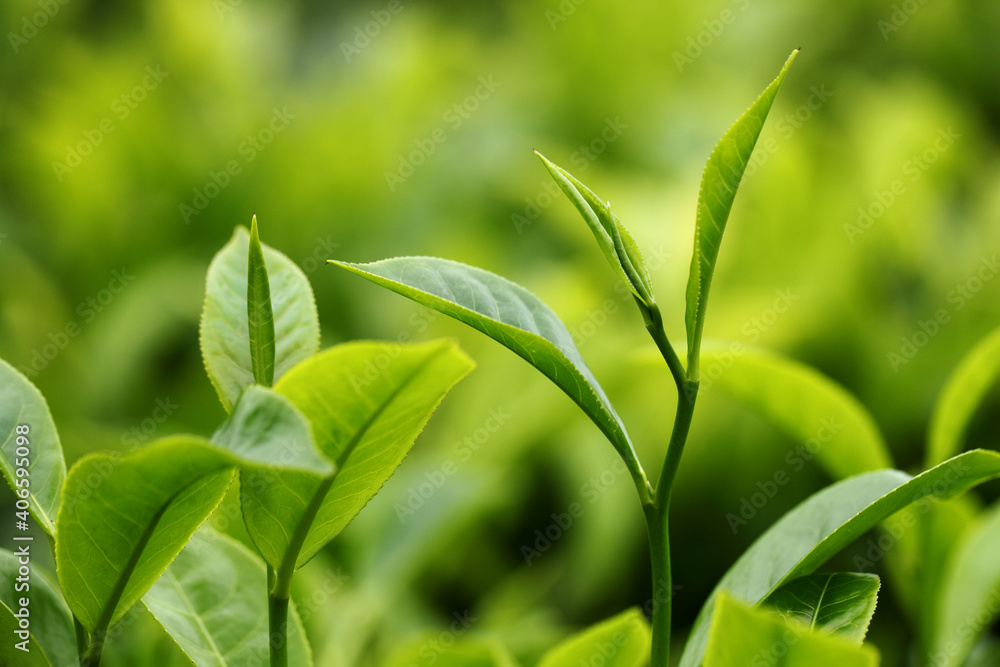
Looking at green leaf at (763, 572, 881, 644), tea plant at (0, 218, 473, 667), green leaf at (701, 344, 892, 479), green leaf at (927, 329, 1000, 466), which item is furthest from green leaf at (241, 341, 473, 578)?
green leaf at (927, 329, 1000, 466)

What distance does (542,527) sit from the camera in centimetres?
137

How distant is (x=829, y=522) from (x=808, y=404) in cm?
29

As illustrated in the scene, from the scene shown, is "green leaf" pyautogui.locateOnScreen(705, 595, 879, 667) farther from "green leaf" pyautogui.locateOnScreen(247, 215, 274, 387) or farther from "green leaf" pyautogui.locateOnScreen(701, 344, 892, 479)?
"green leaf" pyautogui.locateOnScreen(701, 344, 892, 479)

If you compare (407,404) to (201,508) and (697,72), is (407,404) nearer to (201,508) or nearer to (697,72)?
(201,508)

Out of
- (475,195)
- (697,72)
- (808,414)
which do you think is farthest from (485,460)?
(697,72)

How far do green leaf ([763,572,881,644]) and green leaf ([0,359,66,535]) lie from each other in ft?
1.36

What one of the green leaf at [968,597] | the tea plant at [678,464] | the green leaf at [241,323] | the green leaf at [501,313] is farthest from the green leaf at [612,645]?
the green leaf at [968,597]

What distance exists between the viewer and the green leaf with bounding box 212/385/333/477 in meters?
0.30

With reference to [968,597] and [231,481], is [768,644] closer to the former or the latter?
[231,481]

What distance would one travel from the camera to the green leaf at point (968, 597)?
0.81 meters

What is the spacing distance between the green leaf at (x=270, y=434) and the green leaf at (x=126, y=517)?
16mm

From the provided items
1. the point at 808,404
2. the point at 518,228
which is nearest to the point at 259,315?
the point at 808,404

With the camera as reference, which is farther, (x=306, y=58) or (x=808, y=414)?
(x=306, y=58)

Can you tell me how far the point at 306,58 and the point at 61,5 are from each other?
0.84m
